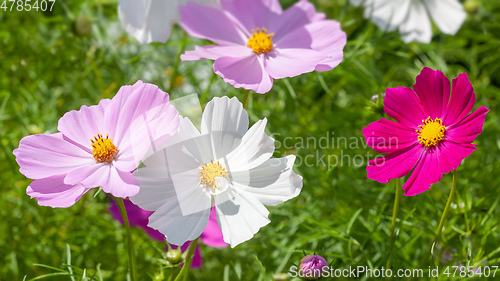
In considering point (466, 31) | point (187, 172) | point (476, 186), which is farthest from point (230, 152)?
point (466, 31)

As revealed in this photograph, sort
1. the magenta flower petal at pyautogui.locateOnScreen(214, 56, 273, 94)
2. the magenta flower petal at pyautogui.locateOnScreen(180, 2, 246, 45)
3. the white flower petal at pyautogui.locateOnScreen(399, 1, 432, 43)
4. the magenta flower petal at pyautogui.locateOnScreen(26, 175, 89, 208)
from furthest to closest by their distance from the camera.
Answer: the white flower petal at pyautogui.locateOnScreen(399, 1, 432, 43)
the magenta flower petal at pyautogui.locateOnScreen(180, 2, 246, 45)
the magenta flower petal at pyautogui.locateOnScreen(214, 56, 273, 94)
the magenta flower petal at pyautogui.locateOnScreen(26, 175, 89, 208)

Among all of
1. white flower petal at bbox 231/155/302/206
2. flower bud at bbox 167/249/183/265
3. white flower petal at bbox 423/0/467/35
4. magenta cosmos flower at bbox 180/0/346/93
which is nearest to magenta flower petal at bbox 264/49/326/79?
magenta cosmos flower at bbox 180/0/346/93

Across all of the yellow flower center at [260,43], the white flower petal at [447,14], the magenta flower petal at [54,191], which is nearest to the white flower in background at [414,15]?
the white flower petal at [447,14]

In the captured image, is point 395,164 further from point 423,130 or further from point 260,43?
point 260,43

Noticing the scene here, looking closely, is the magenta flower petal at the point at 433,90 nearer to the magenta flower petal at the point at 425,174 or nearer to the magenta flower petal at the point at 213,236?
the magenta flower petal at the point at 425,174

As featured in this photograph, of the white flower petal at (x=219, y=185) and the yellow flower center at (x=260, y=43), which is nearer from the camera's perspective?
the white flower petal at (x=219, y=185)

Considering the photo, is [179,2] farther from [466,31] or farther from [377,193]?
[466,31]

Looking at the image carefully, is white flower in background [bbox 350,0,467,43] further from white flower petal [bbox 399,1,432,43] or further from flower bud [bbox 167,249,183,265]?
flower bud [bbox 167,249,183,265]
